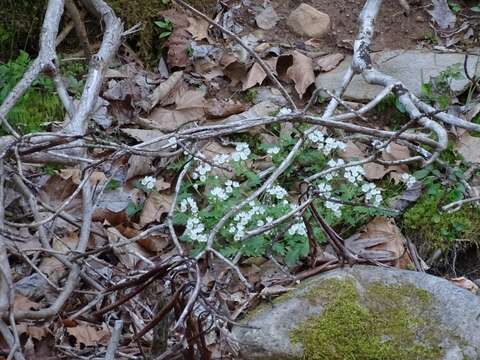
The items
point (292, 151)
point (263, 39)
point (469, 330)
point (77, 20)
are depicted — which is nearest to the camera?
point (469, 330)

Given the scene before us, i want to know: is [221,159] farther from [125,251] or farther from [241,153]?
[125,251]

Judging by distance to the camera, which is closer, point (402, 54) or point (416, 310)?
point (416, 310)

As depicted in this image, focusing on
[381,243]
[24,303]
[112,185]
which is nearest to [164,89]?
[112,185]

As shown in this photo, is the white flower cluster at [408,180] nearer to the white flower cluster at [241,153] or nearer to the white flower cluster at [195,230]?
the white flower cluster at [241,153]

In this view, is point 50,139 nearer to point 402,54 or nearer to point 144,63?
point 144,63

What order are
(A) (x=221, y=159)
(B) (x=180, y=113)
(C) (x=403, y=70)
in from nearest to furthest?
1. (A) (x=221, y=159)
2. (B) (x=180, y=113)
3. (C) (x=403, y=70)

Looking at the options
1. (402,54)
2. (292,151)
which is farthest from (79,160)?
(402,54)
